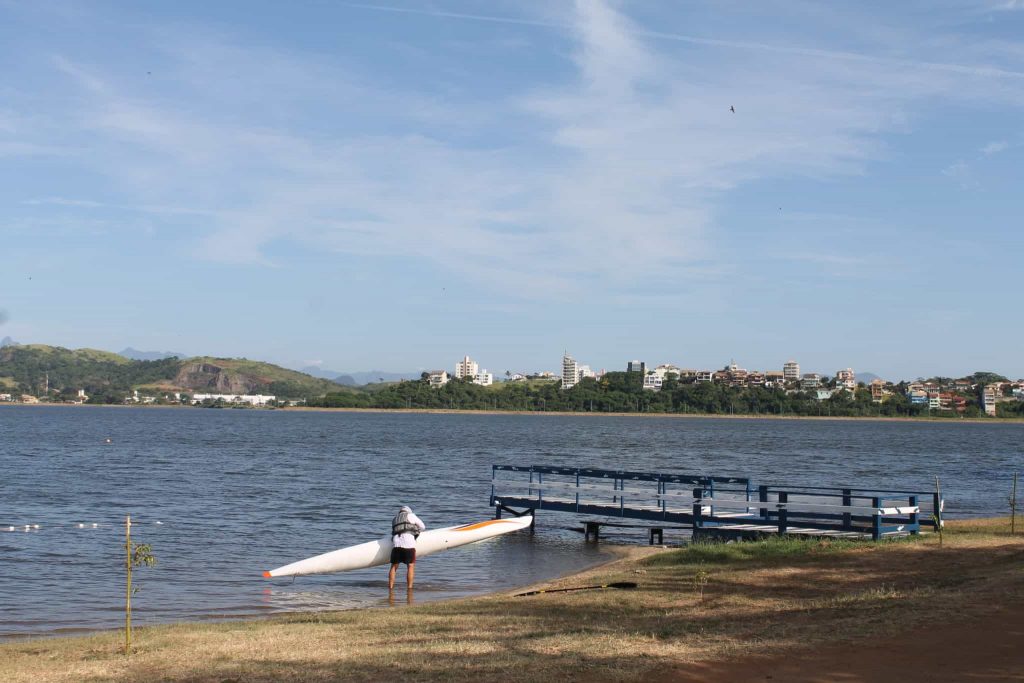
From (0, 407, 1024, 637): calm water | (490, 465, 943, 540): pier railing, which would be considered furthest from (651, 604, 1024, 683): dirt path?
(0, 407, 1024, 637): calm water

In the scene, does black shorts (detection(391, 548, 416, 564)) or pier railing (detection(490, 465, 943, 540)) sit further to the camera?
pier railing (detection(490, 465, 943, 540))

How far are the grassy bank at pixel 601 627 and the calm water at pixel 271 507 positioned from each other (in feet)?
11.3

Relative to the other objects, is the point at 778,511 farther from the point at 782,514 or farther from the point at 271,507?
the point at 271,507

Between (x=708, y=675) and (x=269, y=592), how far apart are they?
541 inches

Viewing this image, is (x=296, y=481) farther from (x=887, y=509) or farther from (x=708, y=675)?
(x=708, y=675)

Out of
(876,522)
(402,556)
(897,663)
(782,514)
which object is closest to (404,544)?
(402,556)

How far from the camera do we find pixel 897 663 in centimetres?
1090

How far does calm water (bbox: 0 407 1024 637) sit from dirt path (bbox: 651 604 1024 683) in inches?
449

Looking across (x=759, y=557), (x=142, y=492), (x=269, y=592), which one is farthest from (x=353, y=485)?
(x=759, y=557)

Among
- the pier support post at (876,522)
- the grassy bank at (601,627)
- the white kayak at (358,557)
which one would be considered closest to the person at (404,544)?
the white kayak at (358,557)

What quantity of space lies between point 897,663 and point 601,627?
15.1ft

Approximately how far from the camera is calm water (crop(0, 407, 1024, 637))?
21859mm

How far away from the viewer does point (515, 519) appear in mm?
31375

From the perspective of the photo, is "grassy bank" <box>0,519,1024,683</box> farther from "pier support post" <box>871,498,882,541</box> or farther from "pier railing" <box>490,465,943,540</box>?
"pier railing" <box>490,465,943,540</box>
